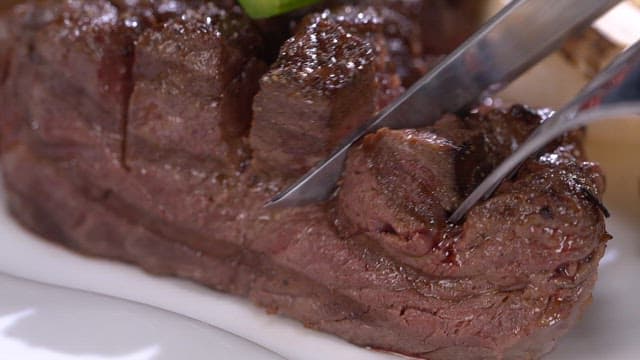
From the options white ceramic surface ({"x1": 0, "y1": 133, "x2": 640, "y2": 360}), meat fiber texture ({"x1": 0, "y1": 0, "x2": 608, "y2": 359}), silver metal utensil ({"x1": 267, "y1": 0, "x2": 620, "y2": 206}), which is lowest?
white ceramic surface ({"x1": 0, "y1": 133, "x2": 640, "y2": 360})

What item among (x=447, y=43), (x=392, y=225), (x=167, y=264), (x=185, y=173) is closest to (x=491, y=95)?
(x=447, y=43)

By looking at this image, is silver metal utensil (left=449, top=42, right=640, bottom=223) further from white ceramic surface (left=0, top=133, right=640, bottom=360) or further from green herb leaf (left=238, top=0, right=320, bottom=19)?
green herb leaf (left=238, top=0, right=320, bottom=19)

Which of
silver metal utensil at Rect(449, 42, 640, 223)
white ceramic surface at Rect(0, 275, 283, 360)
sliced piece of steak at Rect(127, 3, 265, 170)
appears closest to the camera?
silver metal utensil at Rect(449, 42, 640, 223)

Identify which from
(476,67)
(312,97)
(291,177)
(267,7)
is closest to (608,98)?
(476,67)

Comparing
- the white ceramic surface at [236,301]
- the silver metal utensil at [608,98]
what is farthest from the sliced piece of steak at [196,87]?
the silver metal utensil at [608,98]

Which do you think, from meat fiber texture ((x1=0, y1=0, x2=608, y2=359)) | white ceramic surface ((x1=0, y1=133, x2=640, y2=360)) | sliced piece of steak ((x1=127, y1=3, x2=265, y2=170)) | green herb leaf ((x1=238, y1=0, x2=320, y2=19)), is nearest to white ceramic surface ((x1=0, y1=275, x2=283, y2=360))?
white ceramic surface ((x1=0, y1=133, x2=640, y2=360))

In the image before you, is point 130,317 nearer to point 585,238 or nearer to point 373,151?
point 373,151

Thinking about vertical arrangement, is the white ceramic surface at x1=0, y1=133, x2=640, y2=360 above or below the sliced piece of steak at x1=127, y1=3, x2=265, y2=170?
below
